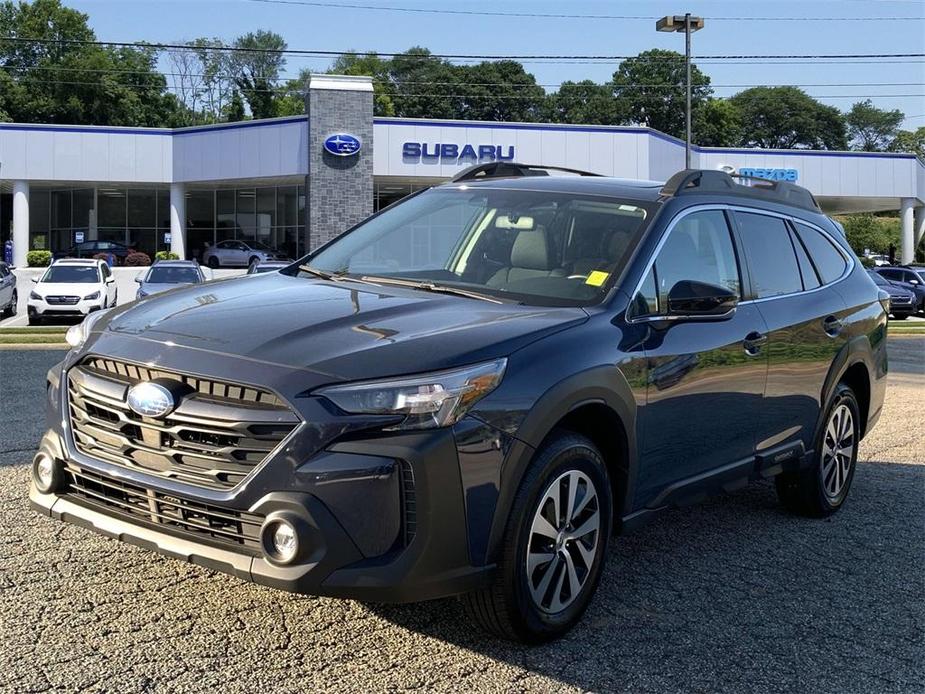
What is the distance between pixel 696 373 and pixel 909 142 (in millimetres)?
147736

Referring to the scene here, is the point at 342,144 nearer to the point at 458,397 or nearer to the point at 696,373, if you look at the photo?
the point at 696,373

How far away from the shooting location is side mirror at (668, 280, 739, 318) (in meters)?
4.18

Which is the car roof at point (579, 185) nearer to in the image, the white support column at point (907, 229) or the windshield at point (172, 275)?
the windshield at point (172, 275)

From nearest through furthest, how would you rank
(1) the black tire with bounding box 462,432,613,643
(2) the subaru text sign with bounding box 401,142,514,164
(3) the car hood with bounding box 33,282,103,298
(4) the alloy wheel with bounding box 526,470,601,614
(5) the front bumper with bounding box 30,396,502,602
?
(5) the front bumper with bounding box 30,396,502,602, (1) the black tire with bounding box 462,432,613,643, (4) the alloy wheel with bounding box 526,470,601,614, (3) the car hood with bounding box 33,282,103,298, (2) the subaru text sign with bounding box 401,142,514,164

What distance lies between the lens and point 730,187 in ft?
17.0

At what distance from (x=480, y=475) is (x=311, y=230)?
115 feet

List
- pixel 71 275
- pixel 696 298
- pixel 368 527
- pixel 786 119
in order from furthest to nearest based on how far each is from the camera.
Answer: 1. pixel 786 119
2. pixel 71 275
3. pixel 696 298
4. pixel 368 527

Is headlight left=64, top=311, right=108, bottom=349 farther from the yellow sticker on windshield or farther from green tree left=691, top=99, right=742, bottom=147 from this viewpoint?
green tree left=691, top=99, right=742, bottom=147

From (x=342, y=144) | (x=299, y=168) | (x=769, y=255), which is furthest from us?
(x=299, y=168)

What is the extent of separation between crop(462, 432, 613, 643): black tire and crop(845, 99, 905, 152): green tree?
472 ft

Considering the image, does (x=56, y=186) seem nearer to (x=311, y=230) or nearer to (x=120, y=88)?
(x=311, y=230)

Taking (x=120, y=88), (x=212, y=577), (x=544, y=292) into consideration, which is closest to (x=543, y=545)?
(x=544, y=292)

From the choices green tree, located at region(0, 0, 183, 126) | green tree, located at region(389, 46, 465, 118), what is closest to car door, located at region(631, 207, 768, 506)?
green tree, located at region(0, 0, 183, 126)

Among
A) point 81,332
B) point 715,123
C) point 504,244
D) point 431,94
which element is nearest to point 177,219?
point 504,244
